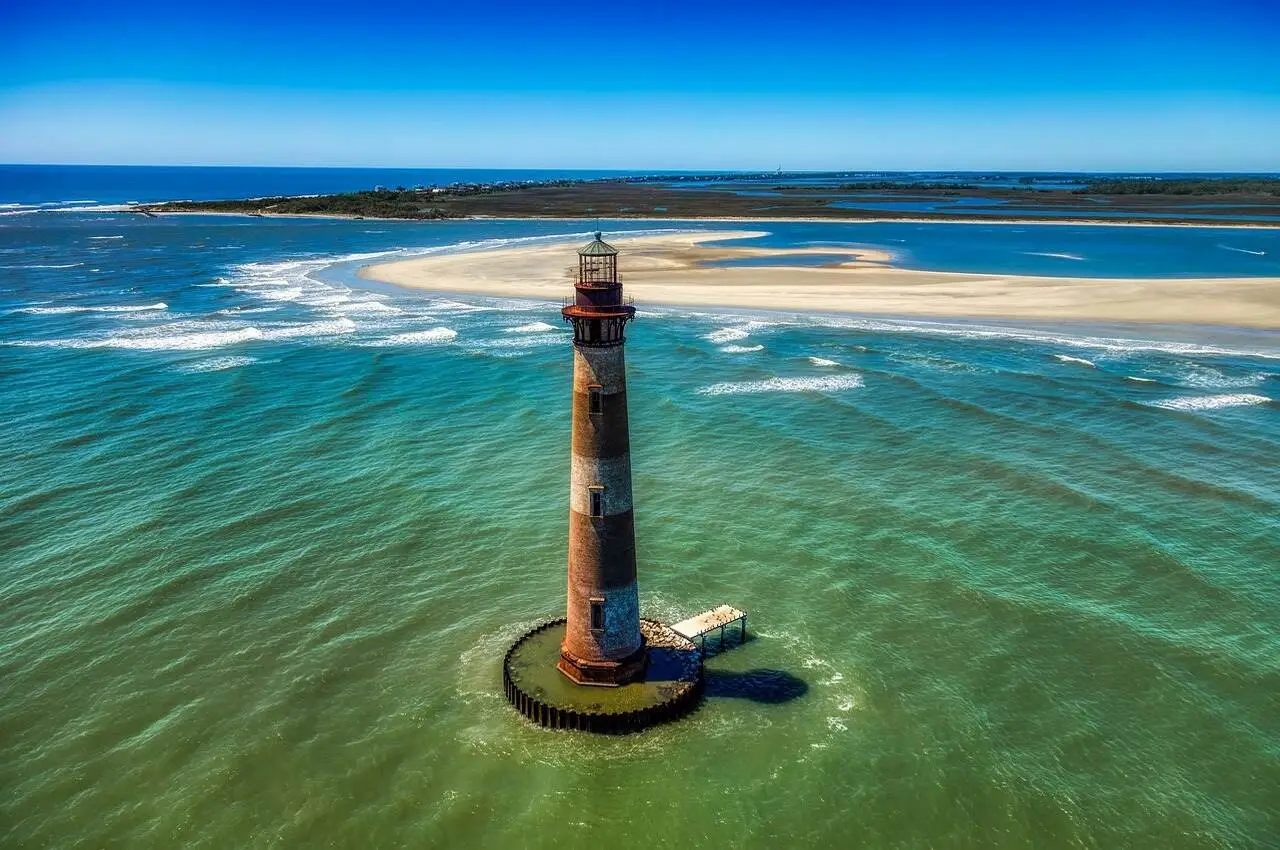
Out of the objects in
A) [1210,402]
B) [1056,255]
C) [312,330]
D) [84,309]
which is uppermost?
[1056,255]

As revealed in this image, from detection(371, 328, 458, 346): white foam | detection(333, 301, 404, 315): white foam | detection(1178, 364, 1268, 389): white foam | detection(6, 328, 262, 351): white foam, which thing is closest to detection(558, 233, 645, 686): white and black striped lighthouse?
detection(371, 328, 458, 346): white foam

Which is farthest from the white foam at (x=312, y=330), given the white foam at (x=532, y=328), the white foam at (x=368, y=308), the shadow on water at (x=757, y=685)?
the shadow on water at (x=757, y=685)

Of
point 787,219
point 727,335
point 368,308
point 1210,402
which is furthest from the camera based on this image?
point 787,219

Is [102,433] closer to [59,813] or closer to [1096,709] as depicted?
[59,813]

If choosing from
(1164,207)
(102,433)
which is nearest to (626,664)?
(102,433)

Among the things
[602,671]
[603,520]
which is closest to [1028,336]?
[602,671]

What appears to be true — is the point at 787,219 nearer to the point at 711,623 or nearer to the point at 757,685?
the point at 711,623

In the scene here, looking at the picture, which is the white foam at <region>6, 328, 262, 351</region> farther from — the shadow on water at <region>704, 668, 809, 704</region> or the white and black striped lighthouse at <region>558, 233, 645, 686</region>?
the shadow on water at <region>704, 668, 809, 704</region>
